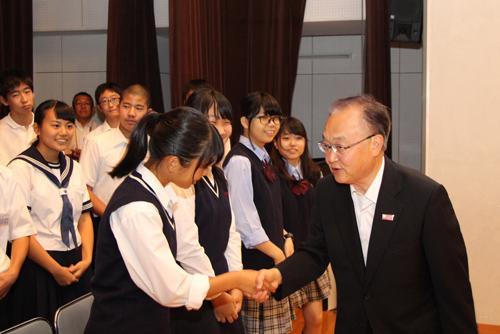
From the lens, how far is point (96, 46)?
7.20 metres

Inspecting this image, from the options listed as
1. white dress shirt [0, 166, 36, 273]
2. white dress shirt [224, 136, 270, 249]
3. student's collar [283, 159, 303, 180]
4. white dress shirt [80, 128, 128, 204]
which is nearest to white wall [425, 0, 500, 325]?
student's collar [283, 159, 303, 180]

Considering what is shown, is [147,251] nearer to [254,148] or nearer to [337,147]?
[337,147]

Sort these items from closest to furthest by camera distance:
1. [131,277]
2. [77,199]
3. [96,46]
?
[131,277] < [77,199] < [96,46]

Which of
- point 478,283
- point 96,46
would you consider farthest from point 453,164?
point 96,46

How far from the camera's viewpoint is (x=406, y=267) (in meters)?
2.14

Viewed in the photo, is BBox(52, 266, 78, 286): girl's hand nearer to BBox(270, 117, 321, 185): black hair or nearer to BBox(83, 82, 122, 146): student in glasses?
BBox(270, 117, 321, 185): black hair

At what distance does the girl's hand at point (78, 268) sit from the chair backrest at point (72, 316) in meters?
0.88

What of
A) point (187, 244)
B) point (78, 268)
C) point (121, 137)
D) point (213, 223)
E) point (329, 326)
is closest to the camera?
point (187, 244)

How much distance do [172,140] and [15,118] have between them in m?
2.56

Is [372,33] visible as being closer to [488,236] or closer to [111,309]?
[488,236]

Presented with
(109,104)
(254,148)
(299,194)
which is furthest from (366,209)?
(109,104)

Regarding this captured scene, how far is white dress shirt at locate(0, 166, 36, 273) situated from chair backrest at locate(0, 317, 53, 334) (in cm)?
95

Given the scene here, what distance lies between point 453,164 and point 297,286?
219cm

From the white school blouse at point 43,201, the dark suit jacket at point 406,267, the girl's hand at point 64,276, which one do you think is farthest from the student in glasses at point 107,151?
the dark suit jacket at point 406,267
